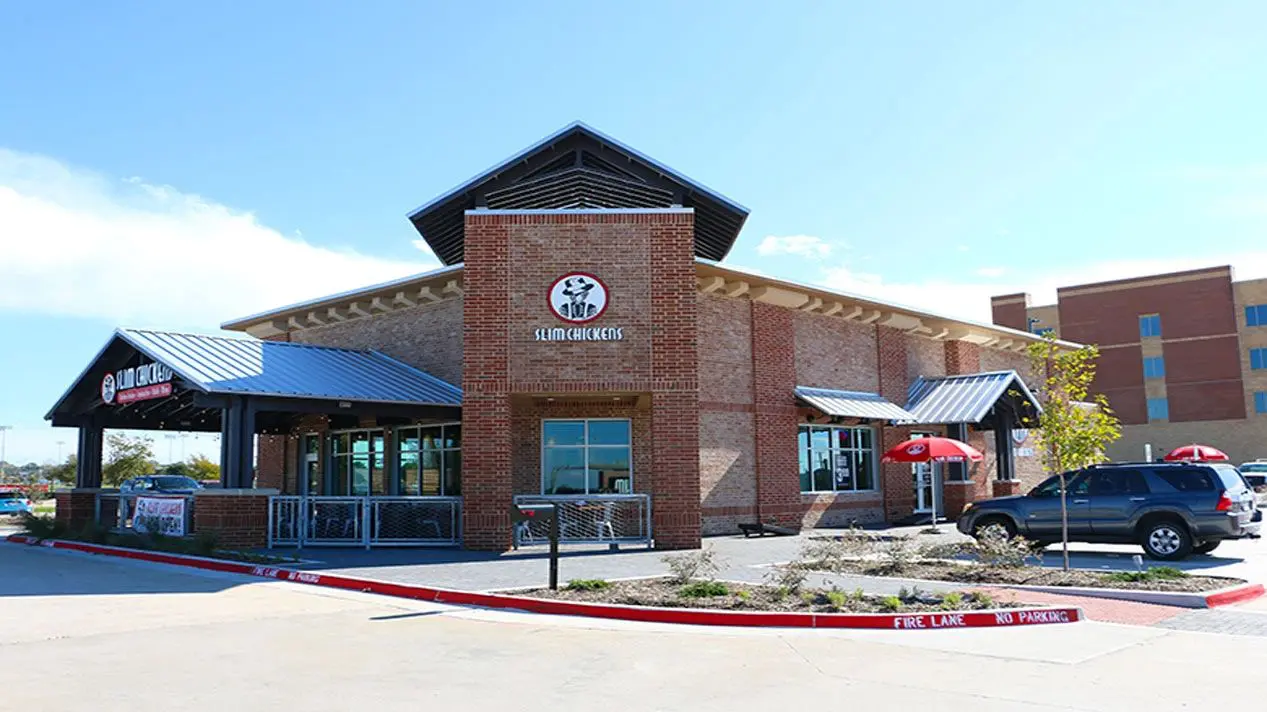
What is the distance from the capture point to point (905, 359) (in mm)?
29594

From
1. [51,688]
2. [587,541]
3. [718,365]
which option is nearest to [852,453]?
[718,365]

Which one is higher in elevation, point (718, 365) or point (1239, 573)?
point (718, 365)

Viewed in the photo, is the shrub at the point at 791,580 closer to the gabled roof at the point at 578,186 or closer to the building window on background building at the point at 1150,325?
the gabled roof at the point at 578,186

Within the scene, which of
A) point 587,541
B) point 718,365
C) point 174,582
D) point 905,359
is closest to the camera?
point 174,582

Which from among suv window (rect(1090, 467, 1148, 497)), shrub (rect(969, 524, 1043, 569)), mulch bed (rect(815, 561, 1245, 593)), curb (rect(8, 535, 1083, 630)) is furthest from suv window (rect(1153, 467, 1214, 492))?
curb (rect(8, 535, 1083, 630))

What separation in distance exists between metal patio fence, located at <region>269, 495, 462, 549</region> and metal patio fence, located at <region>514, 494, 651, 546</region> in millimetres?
1559

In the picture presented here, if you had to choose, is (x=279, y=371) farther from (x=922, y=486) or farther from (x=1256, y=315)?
(x=1256, y=315)

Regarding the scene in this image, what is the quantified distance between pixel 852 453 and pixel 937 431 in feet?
14.2

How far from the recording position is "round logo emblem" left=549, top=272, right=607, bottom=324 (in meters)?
19.1

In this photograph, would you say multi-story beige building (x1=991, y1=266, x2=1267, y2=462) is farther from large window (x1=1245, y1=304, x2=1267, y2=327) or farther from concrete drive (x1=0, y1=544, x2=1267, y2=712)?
concrete drive (x1=0, y1=544, x2=1267, y2=712)

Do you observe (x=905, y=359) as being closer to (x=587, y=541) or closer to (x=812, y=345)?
(x=812, y=345)

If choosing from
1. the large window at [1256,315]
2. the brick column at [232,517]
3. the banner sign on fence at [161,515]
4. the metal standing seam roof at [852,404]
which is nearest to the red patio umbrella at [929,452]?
the metal standing seam roof at [852,404]

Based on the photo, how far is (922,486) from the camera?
29.0 m

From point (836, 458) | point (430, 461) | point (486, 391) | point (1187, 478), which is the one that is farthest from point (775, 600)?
point (836, 458)
